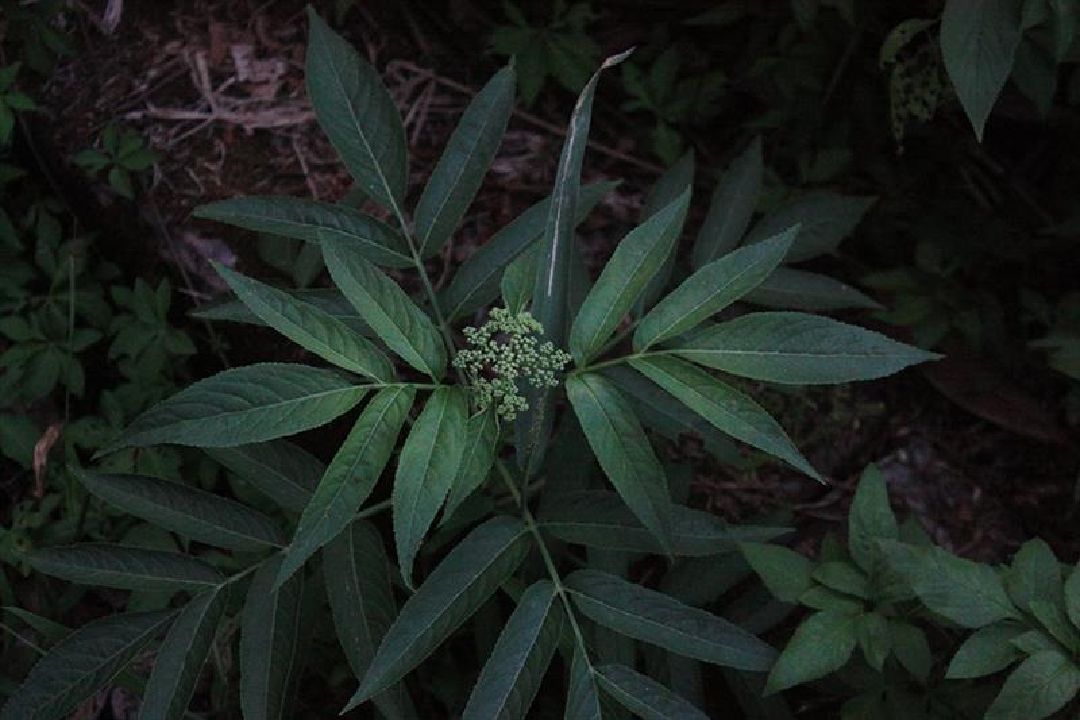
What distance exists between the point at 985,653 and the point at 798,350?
61 cm

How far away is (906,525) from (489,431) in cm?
91

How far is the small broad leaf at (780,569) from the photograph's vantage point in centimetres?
180

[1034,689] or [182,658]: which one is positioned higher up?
[182,658]

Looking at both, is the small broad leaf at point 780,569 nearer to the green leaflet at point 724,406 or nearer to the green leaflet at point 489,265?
the green leaflet at point 724,406

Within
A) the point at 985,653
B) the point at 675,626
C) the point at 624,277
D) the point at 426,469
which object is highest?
the point at 624,277

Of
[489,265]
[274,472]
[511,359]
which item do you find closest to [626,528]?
[511,359]

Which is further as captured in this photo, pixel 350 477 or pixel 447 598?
pixel 447 598

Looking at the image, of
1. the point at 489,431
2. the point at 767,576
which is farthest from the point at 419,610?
the point at 767,576

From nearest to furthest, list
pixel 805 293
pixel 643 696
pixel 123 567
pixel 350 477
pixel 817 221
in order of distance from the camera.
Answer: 1. pixel 350 477
2. pixel 643 696
3. pixel 123 567
4. pixel 805 293
5. pixel 817 221

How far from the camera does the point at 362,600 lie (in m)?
1.78

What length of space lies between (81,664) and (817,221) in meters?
1.68

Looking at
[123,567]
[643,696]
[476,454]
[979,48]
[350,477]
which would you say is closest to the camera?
[350,477]

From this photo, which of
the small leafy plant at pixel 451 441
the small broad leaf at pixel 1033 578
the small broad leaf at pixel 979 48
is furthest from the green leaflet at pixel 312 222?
the small broad leaf at pixel 1033 578

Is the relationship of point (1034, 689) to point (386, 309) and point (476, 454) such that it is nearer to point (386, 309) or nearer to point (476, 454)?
point (476, 454)
